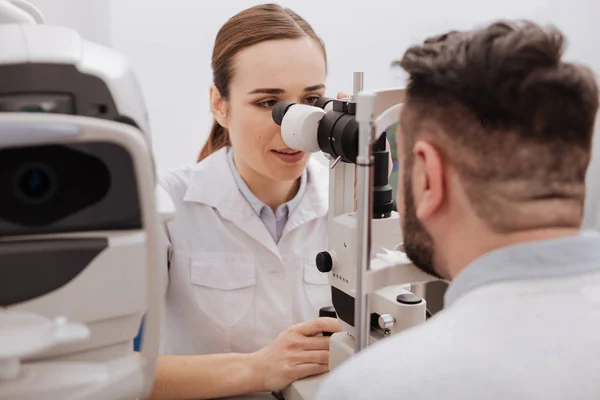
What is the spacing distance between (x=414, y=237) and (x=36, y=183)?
52 cm

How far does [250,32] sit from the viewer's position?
1.56m

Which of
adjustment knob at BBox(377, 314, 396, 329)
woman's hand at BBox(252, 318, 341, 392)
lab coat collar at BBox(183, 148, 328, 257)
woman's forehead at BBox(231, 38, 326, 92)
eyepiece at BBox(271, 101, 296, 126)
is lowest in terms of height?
woman's hand at BBox(252, 318, 341, 392)

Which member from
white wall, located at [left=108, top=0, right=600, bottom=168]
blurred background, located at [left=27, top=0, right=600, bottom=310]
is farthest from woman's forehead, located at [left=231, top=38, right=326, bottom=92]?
white wall, located at [left=108, top=0, right=600, bottom=168]

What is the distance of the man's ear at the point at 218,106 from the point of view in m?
1.67

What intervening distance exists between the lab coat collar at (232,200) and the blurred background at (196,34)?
64cm

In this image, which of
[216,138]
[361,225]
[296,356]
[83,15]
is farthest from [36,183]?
[83,15]

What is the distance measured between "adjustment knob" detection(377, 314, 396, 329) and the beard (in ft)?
0.44

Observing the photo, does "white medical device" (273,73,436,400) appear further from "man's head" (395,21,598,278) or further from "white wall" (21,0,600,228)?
"white wall" (21,0,600,228)

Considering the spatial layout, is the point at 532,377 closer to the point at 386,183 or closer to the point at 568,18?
the point at 386,183

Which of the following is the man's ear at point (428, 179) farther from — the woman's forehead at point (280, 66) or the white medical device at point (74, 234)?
the woman's forehead at point (280, 66)

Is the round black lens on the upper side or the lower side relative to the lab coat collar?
upper

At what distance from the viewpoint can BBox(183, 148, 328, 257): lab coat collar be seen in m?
1.60

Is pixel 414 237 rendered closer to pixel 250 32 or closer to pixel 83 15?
pixel 250 32

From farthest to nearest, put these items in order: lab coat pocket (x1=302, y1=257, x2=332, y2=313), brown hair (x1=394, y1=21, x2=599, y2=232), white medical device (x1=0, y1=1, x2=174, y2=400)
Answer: lab coat pocket (x1=302, y1=257, x2=332, y2=313) < brown hair (x1=394, y1=21, x2=599, y2=232) < white medical device (x1=0, y1=1, x2=174, y2=400)
